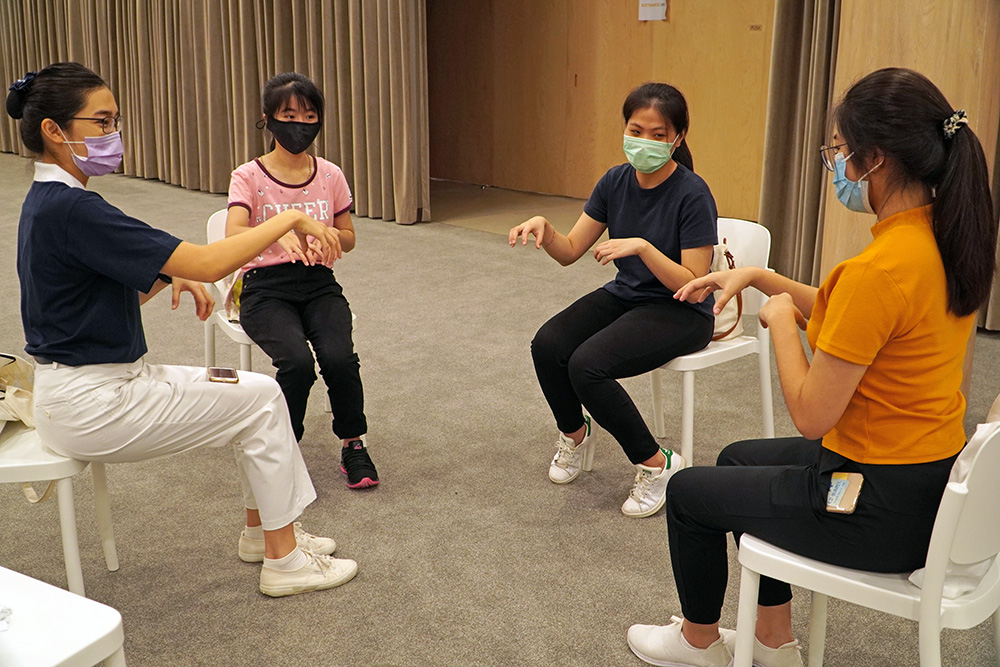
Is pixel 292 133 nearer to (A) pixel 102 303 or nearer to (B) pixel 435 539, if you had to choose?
(A) pixel 102 303

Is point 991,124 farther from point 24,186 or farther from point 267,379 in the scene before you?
point 24,186

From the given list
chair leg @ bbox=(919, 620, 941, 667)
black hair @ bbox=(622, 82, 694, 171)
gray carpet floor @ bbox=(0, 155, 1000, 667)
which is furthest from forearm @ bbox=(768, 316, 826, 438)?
black hair @ bbox=(622, 82, 694, 171)

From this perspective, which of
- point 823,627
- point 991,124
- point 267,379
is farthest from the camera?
point 991,124

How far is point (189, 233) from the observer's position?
634 centimetres

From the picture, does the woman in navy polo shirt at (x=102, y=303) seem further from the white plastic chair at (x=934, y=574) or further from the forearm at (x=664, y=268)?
the white plastic chair at (x=934, y=574)

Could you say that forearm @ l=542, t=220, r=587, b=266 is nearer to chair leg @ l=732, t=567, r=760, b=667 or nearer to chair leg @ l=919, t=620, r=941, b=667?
chair leg @ l=732, t=567, r=760, b=667

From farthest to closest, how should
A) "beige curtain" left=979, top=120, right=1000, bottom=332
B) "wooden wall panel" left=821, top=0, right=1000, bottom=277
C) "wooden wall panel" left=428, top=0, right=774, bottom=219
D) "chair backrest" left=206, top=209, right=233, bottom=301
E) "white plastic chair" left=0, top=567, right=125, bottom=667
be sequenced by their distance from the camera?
"wooden wall panel" left=428, top=0, right=774, bottom=219, "beige curtain" left=979, top=120, right=1000, bottom=332, "wooden wall panel" left=821, top=0, right=1000, bottom=277, "chair backrest" left=206, top=209, right=233, bottom=301, "white plastic chair" left=0, top=567, right=125, bottom=667

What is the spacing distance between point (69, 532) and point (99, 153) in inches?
31.3

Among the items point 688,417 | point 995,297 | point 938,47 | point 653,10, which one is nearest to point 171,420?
point 688,417

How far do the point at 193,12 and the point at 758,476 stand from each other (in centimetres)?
716

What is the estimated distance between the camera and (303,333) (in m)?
2.81

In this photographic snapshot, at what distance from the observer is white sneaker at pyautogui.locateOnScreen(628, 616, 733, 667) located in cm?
194

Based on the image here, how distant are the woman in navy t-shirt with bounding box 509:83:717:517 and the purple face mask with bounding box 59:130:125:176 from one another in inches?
39.4

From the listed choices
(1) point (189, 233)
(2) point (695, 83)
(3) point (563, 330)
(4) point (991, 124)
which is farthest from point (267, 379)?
(2) point (695, 83)
